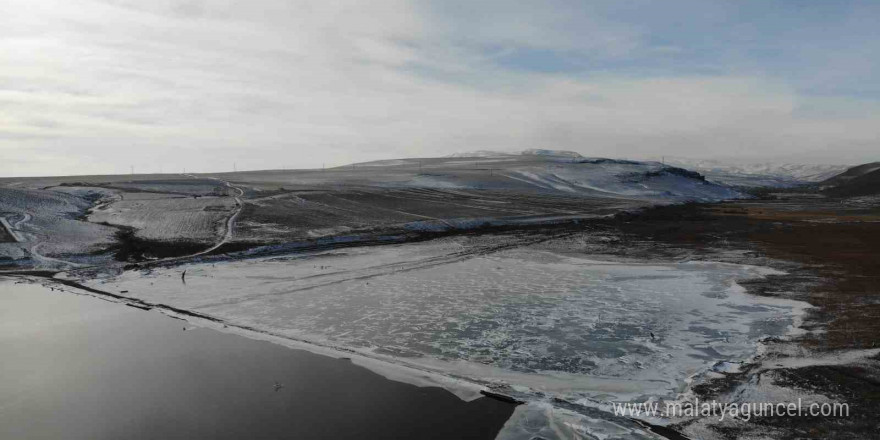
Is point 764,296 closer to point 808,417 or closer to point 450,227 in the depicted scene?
point 808,417

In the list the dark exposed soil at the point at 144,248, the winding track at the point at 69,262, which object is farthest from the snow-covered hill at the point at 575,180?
the dark exposed soil at the point at 144,248

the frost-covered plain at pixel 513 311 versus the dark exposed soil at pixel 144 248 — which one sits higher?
the dark exposed soil at pixel 144 248

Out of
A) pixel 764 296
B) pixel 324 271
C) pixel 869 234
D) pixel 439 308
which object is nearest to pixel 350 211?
pixel 324 271

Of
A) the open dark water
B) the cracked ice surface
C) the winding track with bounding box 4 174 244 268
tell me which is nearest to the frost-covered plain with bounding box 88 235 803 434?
the cracked ice surface

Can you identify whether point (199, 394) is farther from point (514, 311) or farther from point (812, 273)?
point (812, 273)

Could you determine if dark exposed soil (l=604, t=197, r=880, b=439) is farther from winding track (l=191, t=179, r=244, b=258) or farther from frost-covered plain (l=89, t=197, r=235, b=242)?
frost-covered plain (l=89, t=197, r=235, b=242)

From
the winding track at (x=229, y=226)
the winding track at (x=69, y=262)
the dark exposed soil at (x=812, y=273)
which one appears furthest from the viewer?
the winding track at (x=229, y=226)

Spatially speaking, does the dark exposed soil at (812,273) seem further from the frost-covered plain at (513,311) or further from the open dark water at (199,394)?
the open dark water at (199,394)

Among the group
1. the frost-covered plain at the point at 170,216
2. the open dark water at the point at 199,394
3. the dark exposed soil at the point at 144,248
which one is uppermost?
the frost-covered plain at the point at 170,216
